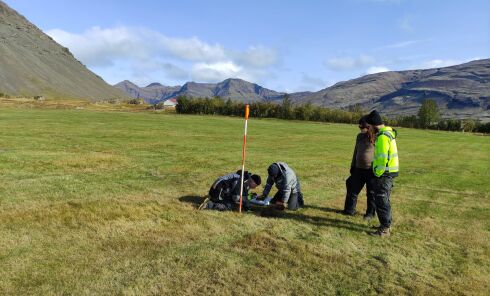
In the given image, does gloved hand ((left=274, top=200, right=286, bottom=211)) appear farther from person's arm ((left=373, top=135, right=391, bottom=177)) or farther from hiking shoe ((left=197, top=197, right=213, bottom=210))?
person's arm ((left=373, top=135, right=391, bottom=177))

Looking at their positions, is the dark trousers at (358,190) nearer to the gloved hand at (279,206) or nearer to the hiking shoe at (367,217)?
the hiking shoe at (367,217)

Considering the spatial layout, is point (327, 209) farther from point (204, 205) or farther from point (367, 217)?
point (204, 205)

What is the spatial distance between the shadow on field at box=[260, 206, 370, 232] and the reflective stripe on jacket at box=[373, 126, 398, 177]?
1698 mm

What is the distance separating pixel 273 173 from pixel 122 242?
4.73 metres

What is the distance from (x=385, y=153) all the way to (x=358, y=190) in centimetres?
238

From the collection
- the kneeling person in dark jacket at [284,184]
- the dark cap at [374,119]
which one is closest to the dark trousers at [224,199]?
the kneeling person in dark jacket at [284,184]

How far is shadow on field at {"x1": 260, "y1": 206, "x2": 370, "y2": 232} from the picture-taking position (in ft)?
34.3

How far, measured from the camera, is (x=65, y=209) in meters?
10.3

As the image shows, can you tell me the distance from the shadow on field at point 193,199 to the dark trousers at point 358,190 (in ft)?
14.8

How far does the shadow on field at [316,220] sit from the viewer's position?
1047 cm

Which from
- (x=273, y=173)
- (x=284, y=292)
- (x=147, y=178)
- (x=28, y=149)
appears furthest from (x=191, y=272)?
(x=28, y=149)

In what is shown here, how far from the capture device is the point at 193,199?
1241cm

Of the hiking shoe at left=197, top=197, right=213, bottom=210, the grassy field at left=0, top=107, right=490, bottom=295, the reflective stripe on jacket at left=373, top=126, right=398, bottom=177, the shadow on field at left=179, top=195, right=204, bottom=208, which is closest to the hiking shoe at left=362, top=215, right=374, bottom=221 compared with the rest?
the grassy field at left=0, top=107, right=490, bottom=295

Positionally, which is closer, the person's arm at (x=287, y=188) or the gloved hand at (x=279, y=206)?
the person's arm at (x=287, y=188)
